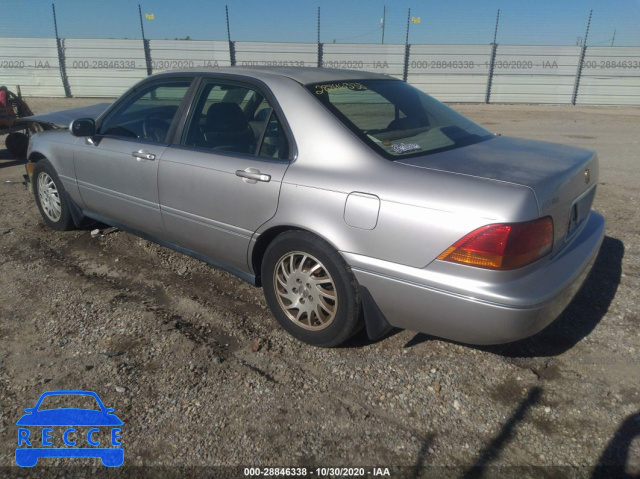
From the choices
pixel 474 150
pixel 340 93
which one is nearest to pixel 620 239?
pixel 474 150

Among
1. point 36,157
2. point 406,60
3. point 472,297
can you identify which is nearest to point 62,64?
point 406,60

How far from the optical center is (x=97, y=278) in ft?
13.3

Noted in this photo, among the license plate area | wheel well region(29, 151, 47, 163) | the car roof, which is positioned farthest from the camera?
wheel well region(29, 151, 47, 163)

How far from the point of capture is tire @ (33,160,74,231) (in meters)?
4.77

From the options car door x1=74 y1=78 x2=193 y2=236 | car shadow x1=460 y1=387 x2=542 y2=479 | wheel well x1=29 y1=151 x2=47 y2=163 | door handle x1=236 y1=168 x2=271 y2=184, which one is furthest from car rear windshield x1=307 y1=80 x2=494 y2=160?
wheel well x1=29 y1=151 x2=47 y2=163

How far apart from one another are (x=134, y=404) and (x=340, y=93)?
2197 millimetres

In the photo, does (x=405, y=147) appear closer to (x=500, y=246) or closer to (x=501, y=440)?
(x=500, y=246)

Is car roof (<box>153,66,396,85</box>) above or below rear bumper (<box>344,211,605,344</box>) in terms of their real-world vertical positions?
above

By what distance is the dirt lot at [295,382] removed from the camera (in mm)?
2275

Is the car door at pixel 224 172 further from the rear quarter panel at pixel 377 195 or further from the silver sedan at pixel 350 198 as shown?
the rear quarter panel at pixel 377 195

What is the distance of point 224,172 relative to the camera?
3.21 meters

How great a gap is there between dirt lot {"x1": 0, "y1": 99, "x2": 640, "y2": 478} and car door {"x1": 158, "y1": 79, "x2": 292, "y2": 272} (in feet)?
1.88

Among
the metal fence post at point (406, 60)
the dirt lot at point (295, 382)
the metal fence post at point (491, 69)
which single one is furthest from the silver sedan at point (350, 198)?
the metal fence post at point (491, 69)

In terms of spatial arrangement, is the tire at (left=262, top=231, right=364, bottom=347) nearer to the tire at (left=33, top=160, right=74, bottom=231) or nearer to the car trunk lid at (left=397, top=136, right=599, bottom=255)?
the car trunk lid at (left=397, top=136, right=599, bottom=255)
